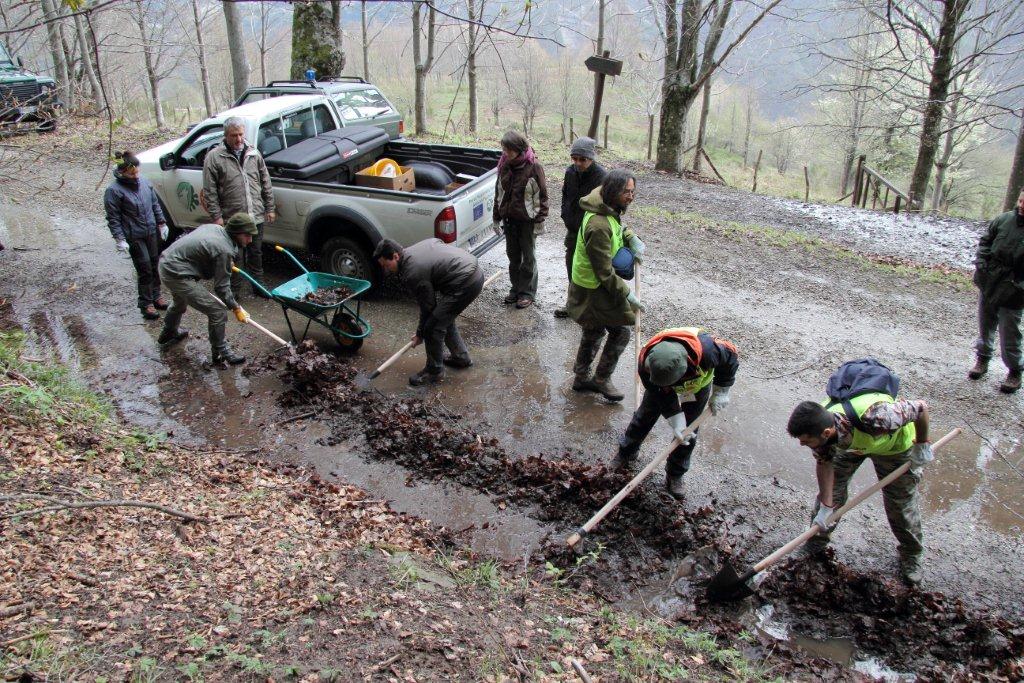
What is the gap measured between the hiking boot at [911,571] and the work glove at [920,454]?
691 mm

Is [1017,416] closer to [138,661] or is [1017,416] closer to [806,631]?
[806,631]

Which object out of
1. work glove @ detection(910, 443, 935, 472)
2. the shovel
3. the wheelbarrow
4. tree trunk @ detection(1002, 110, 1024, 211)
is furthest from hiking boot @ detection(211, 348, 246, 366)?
tree trunk @ detection(1002, 110, 1024, 211)

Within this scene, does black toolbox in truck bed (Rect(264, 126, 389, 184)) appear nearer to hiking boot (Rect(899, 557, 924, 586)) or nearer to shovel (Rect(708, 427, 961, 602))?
shovel (Rect(708, 427, 961, 602))

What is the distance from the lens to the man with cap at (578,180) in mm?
6289

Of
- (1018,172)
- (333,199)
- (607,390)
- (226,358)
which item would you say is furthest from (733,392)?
(1018,172)

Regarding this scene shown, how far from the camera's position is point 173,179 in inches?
321

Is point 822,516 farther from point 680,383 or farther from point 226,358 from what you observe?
point 226,358

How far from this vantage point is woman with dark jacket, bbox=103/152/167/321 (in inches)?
266

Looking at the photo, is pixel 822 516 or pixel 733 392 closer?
pixel 822 516

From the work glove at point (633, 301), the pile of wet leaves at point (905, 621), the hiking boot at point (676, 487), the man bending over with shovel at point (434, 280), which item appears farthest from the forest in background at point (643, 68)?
the pile of wet leaves at point (905, 621)

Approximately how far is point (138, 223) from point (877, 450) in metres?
7.20

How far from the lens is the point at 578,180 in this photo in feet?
21.5

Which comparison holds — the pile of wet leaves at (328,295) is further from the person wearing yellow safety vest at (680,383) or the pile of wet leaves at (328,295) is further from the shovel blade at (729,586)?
the shovel blade at (729,586)

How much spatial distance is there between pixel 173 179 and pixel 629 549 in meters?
7.30
